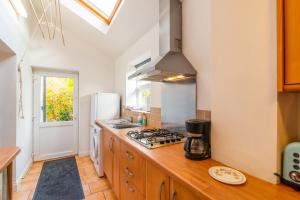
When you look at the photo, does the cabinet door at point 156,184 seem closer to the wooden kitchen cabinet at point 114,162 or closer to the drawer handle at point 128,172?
the drawer handle at point 128,172

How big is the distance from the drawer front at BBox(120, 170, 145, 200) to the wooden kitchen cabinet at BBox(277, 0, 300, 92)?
126cm

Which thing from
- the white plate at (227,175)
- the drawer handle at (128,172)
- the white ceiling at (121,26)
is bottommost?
the drawer handle at (128,172)

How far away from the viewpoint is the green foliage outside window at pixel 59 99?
340 centimetres

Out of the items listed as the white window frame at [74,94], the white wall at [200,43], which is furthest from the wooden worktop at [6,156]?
the white window frame at [74,94]

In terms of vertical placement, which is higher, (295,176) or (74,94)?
(74,94)

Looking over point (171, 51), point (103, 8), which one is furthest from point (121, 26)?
point (171, 51)

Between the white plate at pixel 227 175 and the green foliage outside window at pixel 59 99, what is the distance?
139 inches

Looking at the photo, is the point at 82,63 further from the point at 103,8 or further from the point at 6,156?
the point at 6,156

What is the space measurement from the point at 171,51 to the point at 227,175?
1.23 meters

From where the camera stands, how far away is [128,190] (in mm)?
1508

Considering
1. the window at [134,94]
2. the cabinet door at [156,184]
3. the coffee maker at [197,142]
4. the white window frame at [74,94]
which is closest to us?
the cabinet door at [156,184]

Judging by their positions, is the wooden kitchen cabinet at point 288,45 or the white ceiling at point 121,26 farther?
the white ceiling at point 121,26

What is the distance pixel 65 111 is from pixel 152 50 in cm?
257

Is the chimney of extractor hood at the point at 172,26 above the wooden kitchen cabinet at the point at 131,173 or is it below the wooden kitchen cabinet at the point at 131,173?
above
